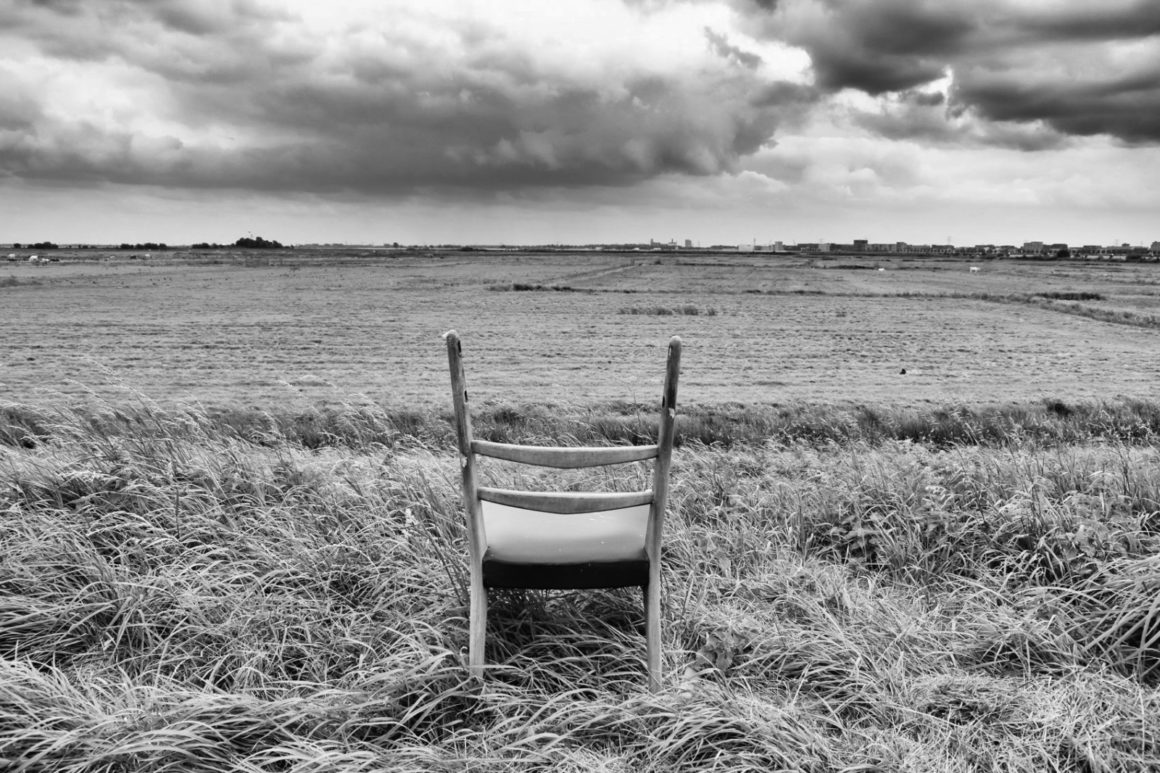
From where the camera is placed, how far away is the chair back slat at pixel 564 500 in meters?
2.53

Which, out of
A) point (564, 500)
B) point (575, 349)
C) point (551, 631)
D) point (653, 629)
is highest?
point (564, 500)

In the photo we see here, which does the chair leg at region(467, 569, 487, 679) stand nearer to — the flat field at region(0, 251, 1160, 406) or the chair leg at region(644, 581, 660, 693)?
the chair leg at region(644, 581, 660, 693)

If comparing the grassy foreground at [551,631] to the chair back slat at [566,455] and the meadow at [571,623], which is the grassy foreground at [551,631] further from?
the chair back slat at [566,455]

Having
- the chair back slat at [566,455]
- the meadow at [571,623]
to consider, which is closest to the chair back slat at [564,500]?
the chair back slat at [566,455]

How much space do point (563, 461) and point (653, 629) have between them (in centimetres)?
75

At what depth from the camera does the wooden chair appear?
2461 mm

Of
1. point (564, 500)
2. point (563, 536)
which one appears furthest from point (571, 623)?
point (564, 500)

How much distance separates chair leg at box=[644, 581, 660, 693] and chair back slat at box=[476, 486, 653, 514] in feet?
1.11

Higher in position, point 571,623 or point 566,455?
point 566,455

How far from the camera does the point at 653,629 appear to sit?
2662 millimetres

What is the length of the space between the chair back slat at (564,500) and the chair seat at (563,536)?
0.18 metres

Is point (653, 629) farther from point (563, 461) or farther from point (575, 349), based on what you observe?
point (575, 349)

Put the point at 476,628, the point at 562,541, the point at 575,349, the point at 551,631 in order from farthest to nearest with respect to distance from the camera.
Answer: the point at 575,349 → the point at 551,631 → the point at 562,541 → the point at 476,628

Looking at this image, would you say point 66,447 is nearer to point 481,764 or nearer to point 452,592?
point 452,592
